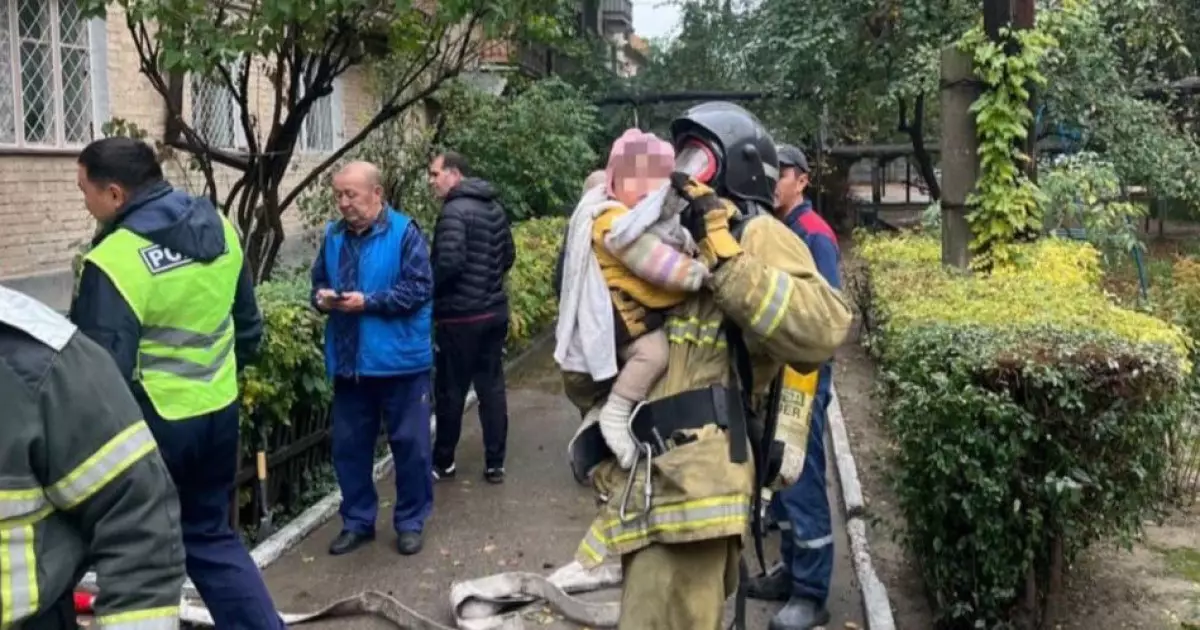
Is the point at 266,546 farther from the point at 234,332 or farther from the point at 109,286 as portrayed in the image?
the point at 109,286

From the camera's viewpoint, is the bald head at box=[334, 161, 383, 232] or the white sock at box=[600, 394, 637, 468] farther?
the bald head at box=[334, 161, 383, 232]

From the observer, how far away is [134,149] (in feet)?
12.6

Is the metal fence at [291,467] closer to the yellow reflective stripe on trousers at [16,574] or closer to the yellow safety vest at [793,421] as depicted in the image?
the yellow safety vest at [793,421]

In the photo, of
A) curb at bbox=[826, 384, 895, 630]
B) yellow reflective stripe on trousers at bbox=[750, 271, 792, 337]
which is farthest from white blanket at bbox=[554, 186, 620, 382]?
curb at bbox=[826, 384, 895, 630]

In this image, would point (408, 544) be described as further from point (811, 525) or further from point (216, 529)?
point (811, 525)

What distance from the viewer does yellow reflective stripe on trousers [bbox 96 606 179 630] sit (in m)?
2.05

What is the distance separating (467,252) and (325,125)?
899cm

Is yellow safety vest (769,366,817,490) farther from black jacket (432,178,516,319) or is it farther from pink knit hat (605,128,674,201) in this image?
black jacket (432,178,516,319)

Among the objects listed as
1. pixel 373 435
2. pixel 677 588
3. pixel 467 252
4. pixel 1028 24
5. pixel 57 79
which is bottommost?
pixel 373 435

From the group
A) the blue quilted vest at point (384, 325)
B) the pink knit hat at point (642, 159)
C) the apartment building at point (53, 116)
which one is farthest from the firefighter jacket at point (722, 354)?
the apartment building at point (53, 116)

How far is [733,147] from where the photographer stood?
332cm

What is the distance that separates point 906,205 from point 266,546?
3073 centimetres

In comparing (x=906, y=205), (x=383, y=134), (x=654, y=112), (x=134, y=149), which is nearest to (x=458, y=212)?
(x=134, y=149)

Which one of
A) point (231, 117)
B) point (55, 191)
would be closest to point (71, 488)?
point (55, 191)
